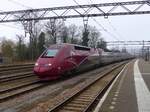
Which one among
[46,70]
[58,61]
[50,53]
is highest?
[50,53]

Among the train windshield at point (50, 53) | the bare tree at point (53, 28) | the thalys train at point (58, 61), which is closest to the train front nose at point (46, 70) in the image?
the thalys train at point (58, 61)

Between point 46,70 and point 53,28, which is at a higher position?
point 53,28

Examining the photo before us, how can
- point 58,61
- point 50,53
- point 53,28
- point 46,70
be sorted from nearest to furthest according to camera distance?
point 46,70 < point 58,61 < point 50,53 < point 53,28

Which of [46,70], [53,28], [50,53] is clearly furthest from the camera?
[53,28]

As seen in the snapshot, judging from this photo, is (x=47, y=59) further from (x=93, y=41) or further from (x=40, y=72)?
(x=93, y=41)

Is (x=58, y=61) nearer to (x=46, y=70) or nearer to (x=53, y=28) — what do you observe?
(x=46, y=70)

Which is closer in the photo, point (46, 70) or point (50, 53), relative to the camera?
point (46, 70)

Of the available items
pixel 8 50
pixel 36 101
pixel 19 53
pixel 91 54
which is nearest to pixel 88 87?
pixel 36 101

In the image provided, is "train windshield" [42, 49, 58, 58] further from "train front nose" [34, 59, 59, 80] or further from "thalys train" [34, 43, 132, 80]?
"train front nose" [34, 59, 59, 80]

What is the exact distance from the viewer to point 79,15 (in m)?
35.8

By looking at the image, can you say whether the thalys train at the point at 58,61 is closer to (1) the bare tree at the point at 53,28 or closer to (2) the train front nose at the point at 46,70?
(2) the train front nose at the point at 46,70

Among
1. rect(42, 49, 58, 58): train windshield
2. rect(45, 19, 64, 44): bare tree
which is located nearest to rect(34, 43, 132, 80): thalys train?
rect(42, 49, 58, 58): train windshield

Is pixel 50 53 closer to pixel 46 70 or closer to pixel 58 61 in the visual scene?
pixel 58 61

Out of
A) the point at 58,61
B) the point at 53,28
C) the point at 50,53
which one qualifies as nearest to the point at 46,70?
the point at 58,61
